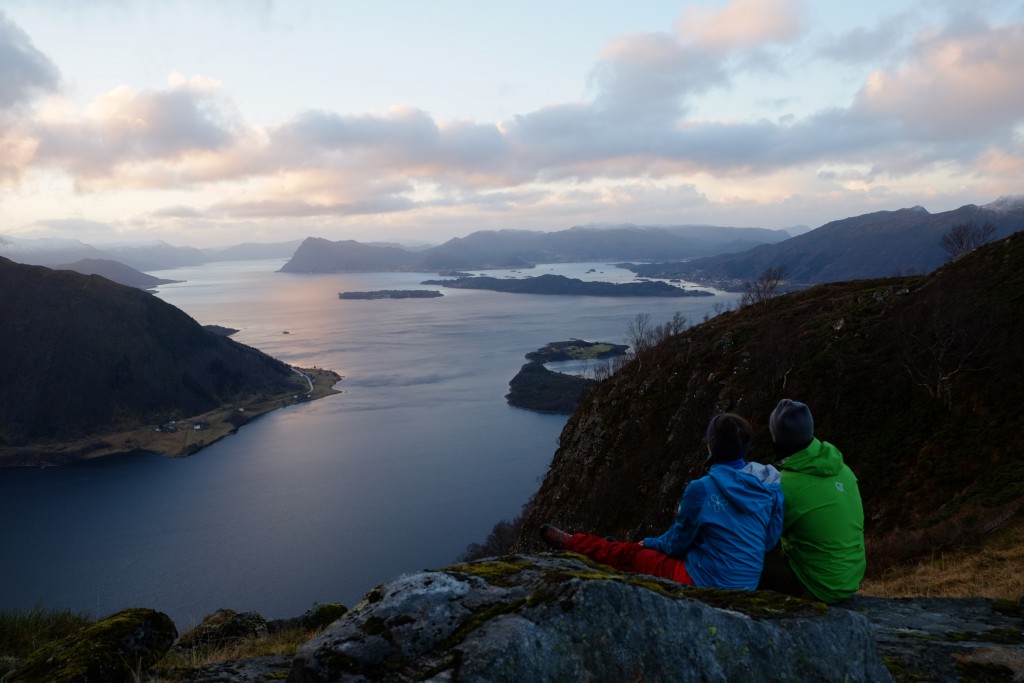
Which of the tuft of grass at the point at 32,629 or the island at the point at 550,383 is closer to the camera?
the tuft of grass at the point at 32,629

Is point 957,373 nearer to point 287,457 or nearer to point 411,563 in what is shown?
point 411,563

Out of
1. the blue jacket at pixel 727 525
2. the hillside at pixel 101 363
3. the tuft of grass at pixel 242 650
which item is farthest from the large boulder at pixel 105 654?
the hillside at pixel 101 363

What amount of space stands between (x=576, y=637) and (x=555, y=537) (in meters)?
3.34

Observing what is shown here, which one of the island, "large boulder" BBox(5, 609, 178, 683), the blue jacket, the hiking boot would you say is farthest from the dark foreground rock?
the island

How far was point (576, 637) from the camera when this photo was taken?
13.0 feet

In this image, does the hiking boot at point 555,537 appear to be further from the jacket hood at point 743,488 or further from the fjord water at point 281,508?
the fjord water at point 281,508

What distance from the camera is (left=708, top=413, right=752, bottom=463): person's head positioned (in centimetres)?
627

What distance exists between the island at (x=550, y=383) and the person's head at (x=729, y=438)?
10807 centimetres

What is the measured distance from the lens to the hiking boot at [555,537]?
7.17 m

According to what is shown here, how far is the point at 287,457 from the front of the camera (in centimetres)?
11144

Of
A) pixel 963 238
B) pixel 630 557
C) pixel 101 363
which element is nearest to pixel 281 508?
pixel 630 557

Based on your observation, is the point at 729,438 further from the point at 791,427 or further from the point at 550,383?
the point at 550,383

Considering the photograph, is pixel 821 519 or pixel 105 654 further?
pixel 821 519

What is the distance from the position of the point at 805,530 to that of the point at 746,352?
129ft
